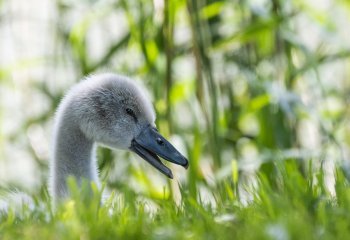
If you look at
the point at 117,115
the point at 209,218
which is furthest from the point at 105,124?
the point at 209,218

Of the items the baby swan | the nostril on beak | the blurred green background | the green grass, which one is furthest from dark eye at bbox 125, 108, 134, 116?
the green grass

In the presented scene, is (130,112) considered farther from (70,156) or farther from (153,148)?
(70,156)

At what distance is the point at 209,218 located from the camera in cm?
213

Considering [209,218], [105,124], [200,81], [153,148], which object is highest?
[200,81]

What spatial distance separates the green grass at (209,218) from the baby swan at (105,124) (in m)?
0.69

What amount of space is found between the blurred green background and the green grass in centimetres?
112

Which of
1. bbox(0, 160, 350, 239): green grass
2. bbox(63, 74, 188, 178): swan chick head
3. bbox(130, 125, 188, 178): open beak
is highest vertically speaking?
bbox(63, 74, 188, 178): swan chick head

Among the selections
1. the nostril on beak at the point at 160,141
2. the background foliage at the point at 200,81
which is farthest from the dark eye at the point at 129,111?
the background foliage at the point at 200,81

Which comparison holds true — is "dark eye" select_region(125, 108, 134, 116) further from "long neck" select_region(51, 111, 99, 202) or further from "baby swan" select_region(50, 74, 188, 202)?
"long neck" select_region(51, 111, 99, 202)

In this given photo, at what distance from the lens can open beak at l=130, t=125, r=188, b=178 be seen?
3184 mm

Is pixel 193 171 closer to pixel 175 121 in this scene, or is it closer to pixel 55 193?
pixel 175 121

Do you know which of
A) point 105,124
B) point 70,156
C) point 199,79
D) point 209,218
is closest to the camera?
point 209,218

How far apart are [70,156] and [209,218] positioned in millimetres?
1179

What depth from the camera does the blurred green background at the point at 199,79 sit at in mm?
3898
